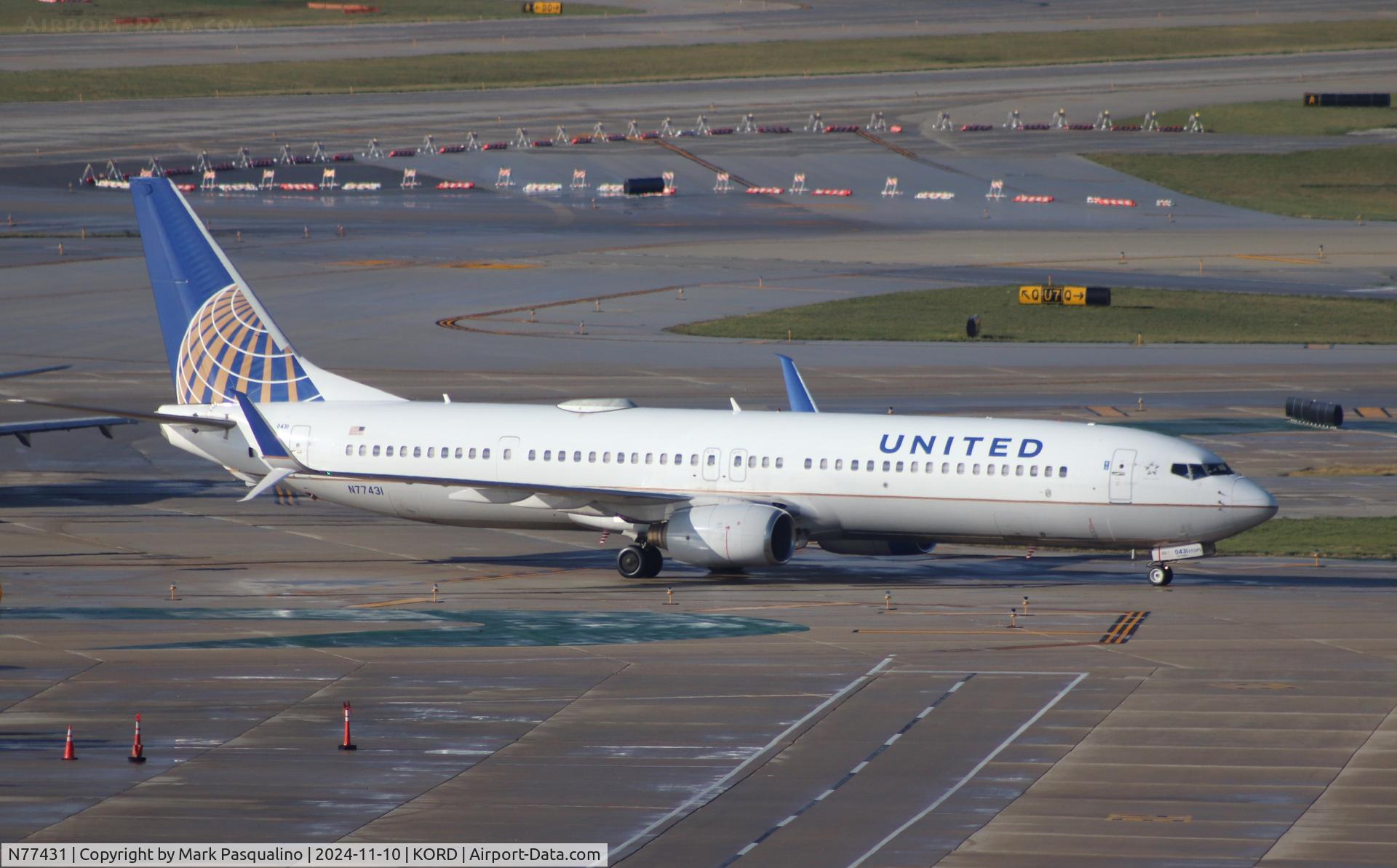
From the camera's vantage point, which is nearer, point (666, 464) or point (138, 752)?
point (138, 752)

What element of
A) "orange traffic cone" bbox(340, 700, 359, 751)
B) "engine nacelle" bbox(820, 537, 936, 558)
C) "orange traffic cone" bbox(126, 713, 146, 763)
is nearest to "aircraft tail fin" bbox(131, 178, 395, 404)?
"engine nacelle" bbox(820, 537, 936, 558)

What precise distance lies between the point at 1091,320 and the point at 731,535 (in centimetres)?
5320

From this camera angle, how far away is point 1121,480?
48.9 metres

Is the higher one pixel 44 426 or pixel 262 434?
pixel 262 434

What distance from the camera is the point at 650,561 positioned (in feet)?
170

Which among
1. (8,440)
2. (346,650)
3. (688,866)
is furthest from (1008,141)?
(688,866)

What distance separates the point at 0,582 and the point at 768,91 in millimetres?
138262

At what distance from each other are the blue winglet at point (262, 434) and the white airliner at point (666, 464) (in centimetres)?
5

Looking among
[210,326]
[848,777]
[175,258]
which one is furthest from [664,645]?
[175,258]

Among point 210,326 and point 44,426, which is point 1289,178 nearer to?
point 210,326

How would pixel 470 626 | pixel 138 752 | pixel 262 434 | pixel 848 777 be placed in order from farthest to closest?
pixel 262 434, pixel 470 626, pixel 138 752, pixel 848 777

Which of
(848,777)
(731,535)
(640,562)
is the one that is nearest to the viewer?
(848,777)

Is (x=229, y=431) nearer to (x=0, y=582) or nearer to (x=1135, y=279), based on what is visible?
(x=0, y=582)

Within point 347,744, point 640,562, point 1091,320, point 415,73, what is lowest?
point 640,562
